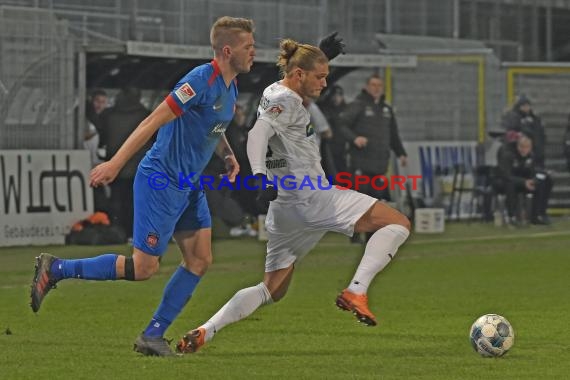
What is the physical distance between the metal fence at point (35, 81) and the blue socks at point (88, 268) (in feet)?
37.8

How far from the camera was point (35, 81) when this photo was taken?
21.0 meters

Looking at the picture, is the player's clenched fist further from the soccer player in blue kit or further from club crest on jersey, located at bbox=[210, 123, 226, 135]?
club crest on jersey, located at bbox=[210, 123, 226, 135]

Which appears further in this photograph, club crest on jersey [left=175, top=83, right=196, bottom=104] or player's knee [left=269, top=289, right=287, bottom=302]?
player's knee [left=269, top=289, right=287, bottom=302]

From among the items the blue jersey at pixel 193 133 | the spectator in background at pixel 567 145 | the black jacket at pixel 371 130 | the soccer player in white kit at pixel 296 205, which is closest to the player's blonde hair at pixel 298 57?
the soccer player in white kit at pixel 296 205

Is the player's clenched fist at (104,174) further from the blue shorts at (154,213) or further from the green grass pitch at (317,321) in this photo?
the green grass pitch at (317,321)

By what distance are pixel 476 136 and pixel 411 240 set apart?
6.23 meters

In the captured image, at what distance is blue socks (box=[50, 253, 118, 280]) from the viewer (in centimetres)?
921

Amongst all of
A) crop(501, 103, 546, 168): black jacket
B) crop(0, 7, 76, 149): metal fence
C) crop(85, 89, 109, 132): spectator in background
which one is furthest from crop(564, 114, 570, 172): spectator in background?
crop(0, 7, 76, 149): metal fence

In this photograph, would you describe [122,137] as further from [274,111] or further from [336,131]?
[274,111]

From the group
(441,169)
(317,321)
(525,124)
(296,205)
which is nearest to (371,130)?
(441,169)

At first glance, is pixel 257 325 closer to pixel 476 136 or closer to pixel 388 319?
pixel 388 319

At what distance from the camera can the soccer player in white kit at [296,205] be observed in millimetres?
9398

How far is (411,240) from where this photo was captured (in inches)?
864

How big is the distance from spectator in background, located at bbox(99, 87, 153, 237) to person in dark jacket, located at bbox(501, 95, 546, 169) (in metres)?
7.49
